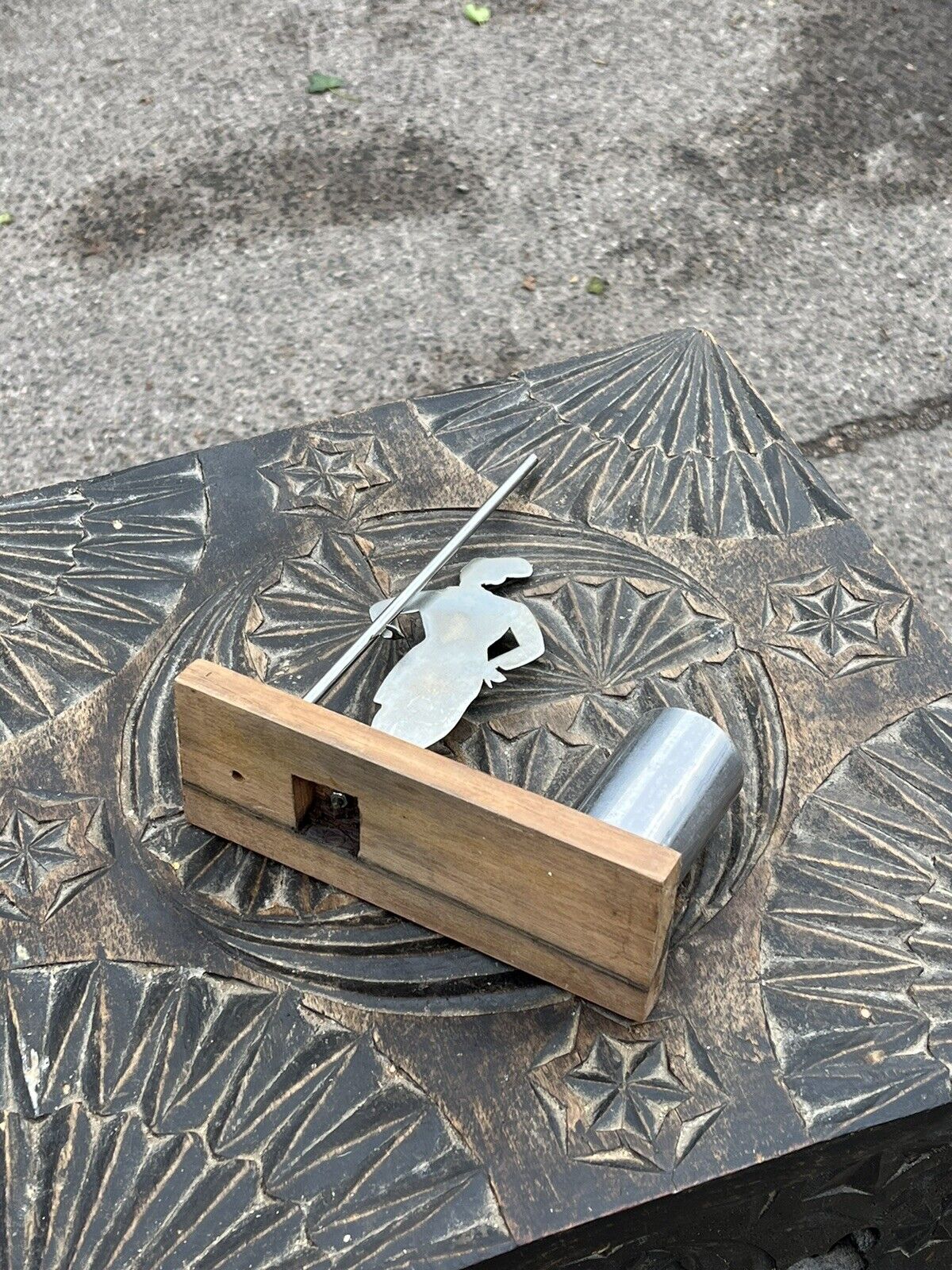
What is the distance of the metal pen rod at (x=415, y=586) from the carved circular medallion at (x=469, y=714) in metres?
0.04

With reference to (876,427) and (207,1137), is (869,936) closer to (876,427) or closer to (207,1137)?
(207,1137)

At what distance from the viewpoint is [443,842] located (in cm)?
120

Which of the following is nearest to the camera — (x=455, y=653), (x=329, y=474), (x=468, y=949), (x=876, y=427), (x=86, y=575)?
(x=468, y=949)

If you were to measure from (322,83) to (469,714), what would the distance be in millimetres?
2142

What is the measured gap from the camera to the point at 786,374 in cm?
266

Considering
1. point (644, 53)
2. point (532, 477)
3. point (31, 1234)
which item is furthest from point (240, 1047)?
point (644, 53)

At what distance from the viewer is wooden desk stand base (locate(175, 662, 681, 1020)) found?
1.14 meters

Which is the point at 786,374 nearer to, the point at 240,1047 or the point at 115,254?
the point at 115,254

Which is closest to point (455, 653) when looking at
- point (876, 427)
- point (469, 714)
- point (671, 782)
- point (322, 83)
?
point (469, 714)

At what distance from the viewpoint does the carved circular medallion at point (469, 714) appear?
1.28 metres

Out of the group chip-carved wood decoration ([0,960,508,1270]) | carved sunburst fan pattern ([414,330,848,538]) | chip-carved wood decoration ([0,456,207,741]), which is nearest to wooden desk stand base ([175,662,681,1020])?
chip-carved wood decoration ([0,960,508,1270])

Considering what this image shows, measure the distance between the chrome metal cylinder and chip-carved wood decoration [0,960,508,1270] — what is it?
289 millimetres

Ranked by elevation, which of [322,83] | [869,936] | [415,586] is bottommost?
[322,83]

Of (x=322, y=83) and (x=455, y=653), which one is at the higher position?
Answer: (x=455, y=653)
